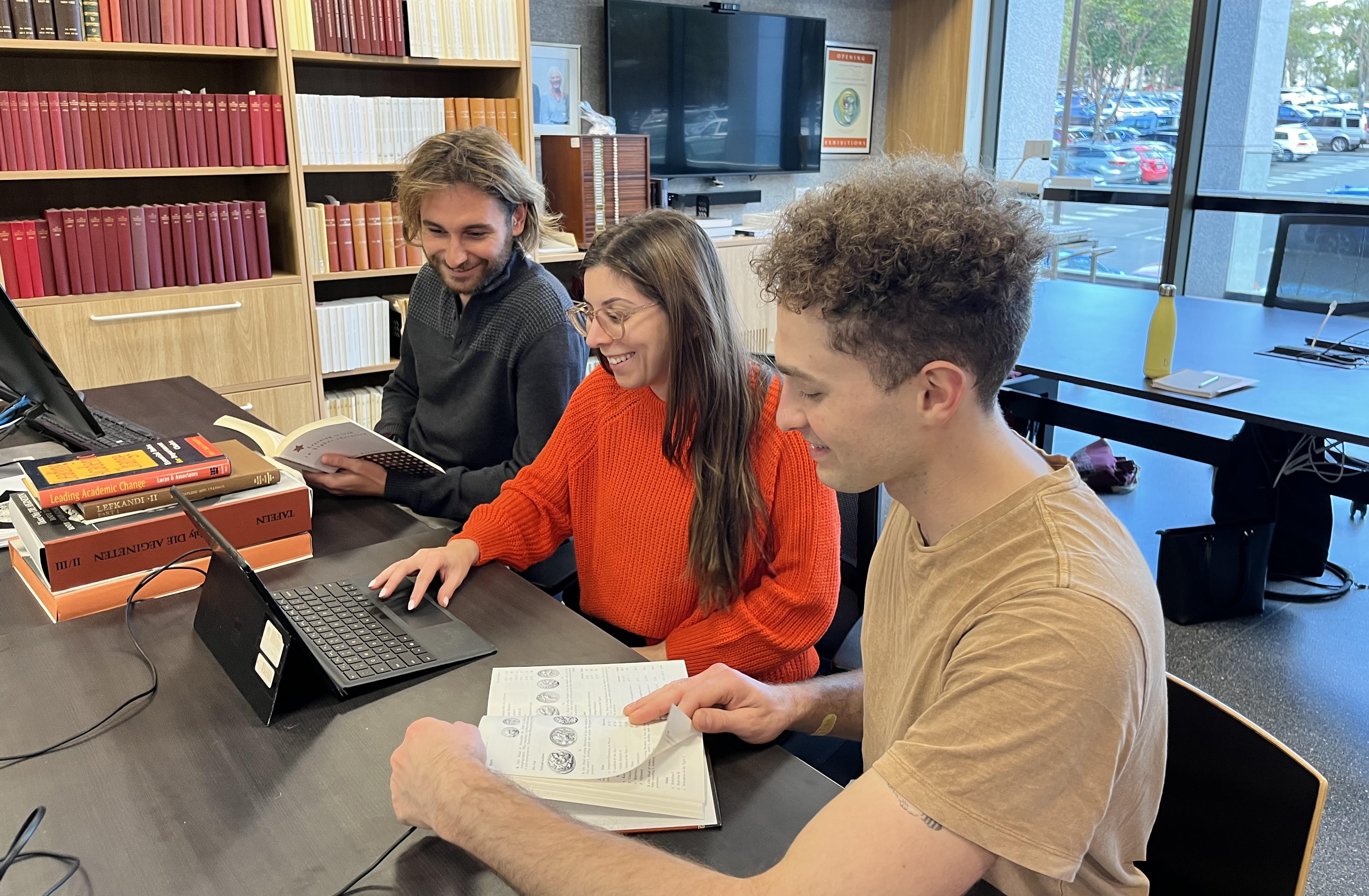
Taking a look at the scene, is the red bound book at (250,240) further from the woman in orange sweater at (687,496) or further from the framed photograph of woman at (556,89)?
the woman in orange sweater at (687,496)

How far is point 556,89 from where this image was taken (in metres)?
3.99

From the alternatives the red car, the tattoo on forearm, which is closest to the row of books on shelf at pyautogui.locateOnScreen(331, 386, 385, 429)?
the tattoo on forearm

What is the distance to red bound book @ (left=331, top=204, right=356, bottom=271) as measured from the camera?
3.29 m

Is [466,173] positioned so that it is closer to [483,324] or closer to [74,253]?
[483,324]

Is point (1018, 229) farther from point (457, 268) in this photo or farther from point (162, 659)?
point (457, 268)

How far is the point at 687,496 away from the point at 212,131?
7.71ft

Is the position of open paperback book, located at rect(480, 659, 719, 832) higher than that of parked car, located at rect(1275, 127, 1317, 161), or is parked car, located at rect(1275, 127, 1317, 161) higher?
parked car, located at rect(1275, 127, 1317, 161)

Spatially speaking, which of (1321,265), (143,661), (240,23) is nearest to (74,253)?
(240,23)

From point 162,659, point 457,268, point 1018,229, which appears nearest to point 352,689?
point 162,659

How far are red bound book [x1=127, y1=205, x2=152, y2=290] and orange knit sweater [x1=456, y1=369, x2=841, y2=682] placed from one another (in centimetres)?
203

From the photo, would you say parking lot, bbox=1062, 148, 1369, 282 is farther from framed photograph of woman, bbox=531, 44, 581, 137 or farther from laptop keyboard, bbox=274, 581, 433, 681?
laptop keyboard, bbox=274, 581, 433, 681

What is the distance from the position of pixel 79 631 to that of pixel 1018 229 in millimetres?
1175

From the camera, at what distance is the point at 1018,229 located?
2.75 feet

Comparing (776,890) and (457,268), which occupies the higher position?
(457,268)
